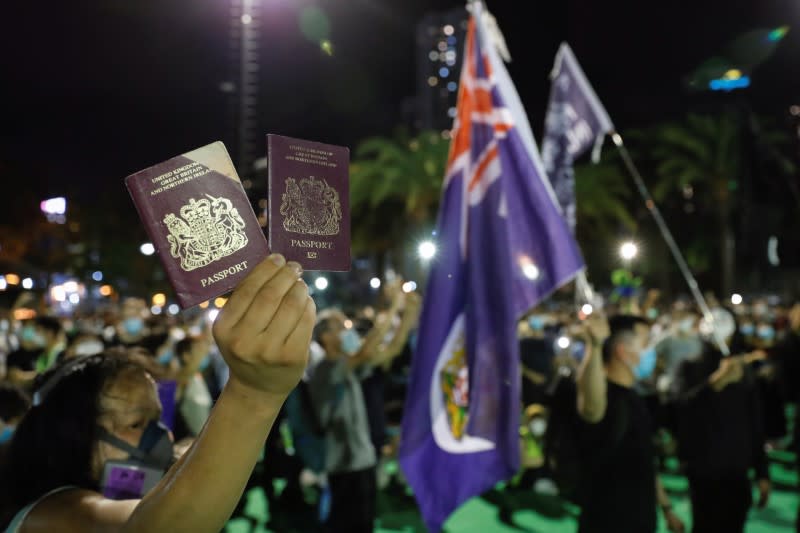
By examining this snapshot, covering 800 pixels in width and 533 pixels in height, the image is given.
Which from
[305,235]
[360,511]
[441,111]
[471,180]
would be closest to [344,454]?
[360,511]

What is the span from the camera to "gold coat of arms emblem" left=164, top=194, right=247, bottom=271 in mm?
1290

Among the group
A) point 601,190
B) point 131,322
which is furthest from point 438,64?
point 131,322

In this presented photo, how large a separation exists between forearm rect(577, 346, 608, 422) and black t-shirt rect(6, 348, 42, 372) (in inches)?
233

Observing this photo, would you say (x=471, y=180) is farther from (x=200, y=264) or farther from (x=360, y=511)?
(x=200, y=264)

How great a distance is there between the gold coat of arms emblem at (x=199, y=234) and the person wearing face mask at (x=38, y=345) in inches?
249

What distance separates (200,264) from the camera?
4.24 feet

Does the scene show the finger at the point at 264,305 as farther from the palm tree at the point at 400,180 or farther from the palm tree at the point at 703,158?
the palm tree at the point at 703,158

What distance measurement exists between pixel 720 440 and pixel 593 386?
6.08 feet

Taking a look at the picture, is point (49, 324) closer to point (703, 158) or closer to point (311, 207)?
point (311, 207)

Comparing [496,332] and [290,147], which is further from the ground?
[290,147]

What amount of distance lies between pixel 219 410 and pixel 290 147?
1.78 feet

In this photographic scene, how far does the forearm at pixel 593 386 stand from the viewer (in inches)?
138

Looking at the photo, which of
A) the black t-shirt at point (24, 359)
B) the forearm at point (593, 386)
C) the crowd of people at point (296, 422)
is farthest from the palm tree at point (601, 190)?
the forearm at point (593, 386)

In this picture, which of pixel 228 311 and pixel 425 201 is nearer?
pixel 228 311
